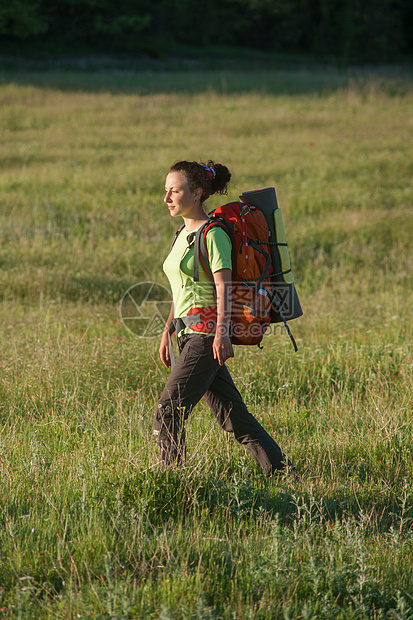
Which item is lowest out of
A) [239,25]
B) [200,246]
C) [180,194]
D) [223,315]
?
[223,315]

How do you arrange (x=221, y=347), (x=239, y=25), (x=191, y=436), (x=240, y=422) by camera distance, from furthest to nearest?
1. (x=239, y=25)
2. (x=191, y=436)
3. (x=240, y=422)
4. (x=221, y=347)

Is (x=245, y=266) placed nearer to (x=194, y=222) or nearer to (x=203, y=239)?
(x=203, y=239)

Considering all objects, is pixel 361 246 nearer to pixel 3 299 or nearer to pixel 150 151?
pixel 3 299

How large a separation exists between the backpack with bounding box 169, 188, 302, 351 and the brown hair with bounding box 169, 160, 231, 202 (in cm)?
17

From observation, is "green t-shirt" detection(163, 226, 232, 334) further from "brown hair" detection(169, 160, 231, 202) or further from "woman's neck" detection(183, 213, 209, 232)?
"brown hair" detection(169, 160, 231, 202)

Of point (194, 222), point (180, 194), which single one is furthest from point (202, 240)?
point (180, 194)

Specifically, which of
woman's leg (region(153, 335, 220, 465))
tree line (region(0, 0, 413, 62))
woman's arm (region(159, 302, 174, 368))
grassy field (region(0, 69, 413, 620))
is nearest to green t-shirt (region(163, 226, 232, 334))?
woman's leg (region(153, 335, 220, 465))

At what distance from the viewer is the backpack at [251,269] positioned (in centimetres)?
312

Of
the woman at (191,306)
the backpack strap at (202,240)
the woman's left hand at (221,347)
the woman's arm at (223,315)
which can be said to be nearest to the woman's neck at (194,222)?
the woman at (191,306)

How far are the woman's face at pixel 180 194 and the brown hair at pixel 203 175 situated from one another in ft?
0.09

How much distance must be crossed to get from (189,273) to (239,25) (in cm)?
6414

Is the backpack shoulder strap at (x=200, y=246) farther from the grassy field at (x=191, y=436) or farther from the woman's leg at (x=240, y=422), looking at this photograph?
the grassy field at (x=191, y=436)

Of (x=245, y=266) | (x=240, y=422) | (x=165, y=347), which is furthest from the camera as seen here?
(x=165, y=347)

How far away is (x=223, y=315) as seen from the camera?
302cm
